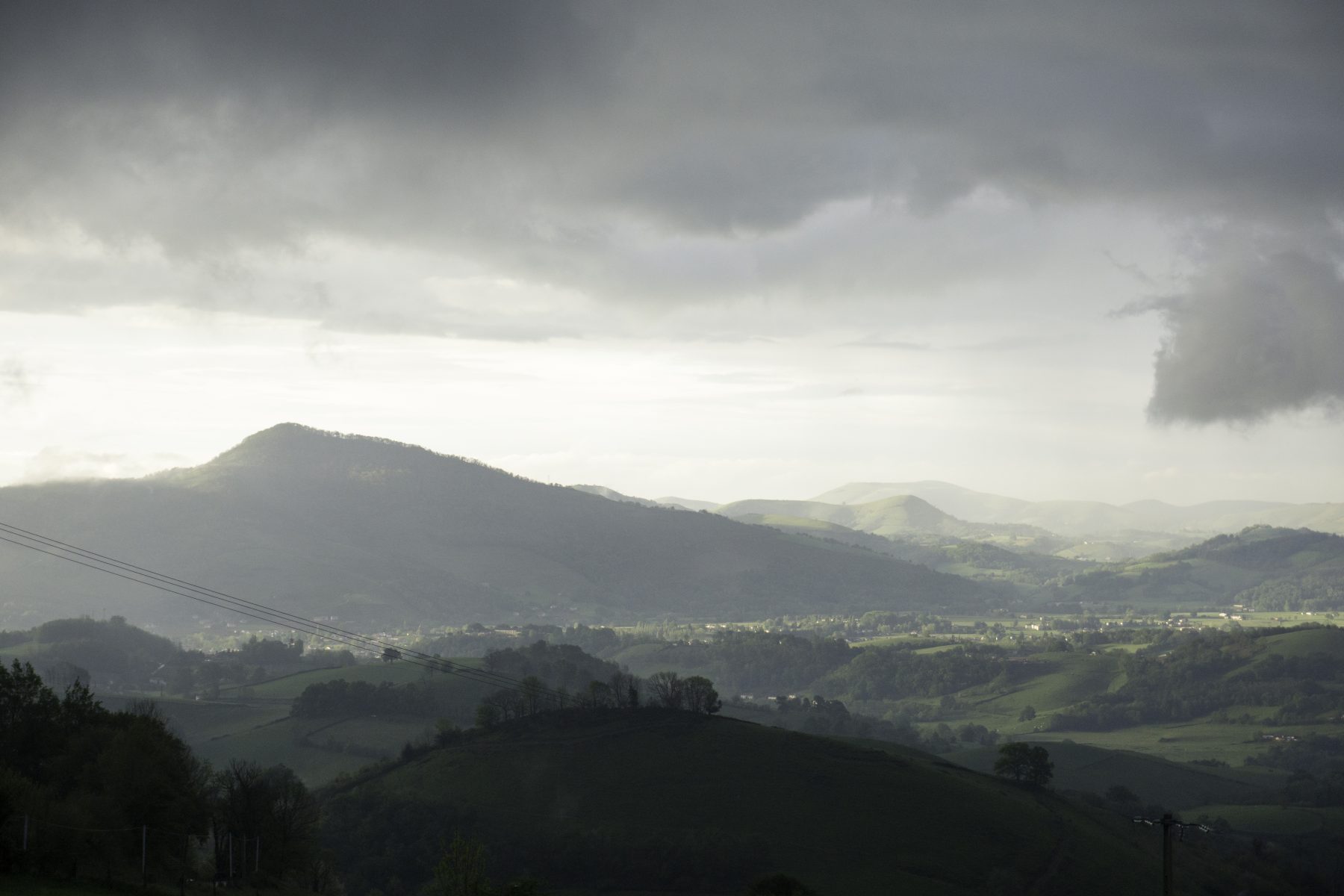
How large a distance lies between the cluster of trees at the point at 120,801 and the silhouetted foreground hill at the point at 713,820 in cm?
2308

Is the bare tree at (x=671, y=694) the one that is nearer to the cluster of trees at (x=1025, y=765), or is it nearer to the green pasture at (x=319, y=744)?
the green pasture at (x=319, y=744)

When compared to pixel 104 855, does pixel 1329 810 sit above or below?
below

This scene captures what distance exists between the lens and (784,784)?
111375 mm

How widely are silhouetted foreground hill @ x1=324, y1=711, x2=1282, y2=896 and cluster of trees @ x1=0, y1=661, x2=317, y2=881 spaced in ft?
75.7

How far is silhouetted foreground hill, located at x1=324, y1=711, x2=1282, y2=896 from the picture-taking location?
95500 millimetres

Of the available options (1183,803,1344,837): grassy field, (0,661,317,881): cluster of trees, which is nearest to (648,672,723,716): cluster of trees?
(1183,803,1344,837): grassy field

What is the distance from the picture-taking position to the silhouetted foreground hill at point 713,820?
9550 cm

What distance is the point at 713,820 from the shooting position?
104 meters

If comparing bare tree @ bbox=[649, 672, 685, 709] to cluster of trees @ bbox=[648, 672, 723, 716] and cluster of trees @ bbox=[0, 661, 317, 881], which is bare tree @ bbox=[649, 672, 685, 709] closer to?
cluster of trees @ bbox=[648, 672, 723, 716]

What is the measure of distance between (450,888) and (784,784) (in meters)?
53.0

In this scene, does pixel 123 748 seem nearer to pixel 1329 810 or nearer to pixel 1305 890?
pixel 1305 890

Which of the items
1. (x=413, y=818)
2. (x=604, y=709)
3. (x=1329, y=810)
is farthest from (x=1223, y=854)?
(x=413, y=818)

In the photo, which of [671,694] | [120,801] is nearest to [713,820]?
[671,694]

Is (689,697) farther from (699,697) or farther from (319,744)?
(319,744)
